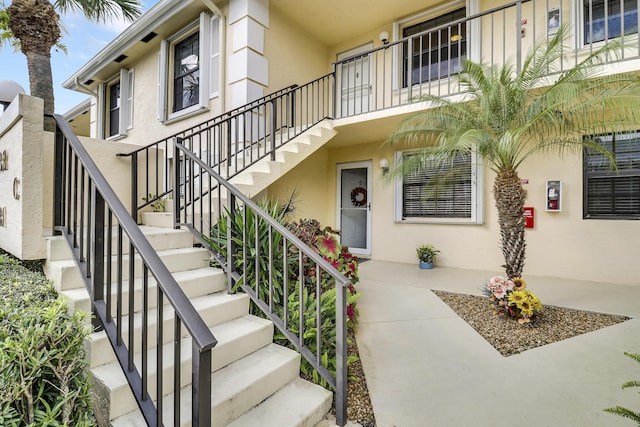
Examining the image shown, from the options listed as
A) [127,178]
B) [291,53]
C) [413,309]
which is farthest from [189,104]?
[413,309]

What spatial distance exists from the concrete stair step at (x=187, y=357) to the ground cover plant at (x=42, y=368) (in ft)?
0.33

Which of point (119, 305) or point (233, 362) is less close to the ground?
point (119, 305)

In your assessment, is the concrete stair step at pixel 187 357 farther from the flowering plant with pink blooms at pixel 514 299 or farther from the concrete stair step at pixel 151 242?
the flowering plant with pink blooms at pixel 514 299

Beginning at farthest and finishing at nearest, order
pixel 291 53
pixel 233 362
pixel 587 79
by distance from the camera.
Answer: pixel 291 53, pixel 587 79, pixel 233 362

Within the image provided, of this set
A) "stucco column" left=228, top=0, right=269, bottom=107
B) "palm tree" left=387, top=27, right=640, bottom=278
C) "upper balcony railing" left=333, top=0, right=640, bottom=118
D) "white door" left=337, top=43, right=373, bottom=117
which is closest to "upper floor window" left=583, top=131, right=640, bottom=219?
"upper balcony railing" left=333, top=0, right=640, bottom=118

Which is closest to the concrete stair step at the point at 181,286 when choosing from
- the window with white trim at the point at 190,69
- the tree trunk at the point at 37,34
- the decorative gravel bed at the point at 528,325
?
the decorative gravel bed at the point at 528,325

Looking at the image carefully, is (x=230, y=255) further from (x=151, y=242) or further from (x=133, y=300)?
(x=133, y=300)

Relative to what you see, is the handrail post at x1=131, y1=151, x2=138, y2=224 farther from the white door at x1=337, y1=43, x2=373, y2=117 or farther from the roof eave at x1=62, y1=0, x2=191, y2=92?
the white door at x1=337, y1=43, x2=373, y2=117

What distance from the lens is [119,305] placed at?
60.3 inches

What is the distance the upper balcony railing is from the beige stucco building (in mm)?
26

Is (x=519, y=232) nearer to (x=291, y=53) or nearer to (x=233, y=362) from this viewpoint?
(x=233, y=362)

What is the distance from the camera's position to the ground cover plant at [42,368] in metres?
1.23

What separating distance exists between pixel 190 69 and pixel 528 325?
7.18 m

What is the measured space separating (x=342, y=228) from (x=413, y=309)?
147 inches
